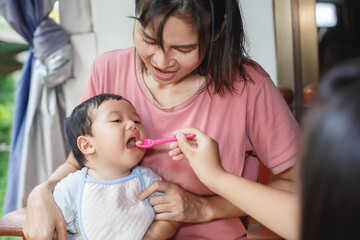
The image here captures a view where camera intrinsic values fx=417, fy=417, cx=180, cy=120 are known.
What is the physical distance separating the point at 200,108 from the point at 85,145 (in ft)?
1.30

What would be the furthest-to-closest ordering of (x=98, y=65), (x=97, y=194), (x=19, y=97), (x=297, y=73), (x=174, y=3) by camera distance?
(x=19, y=97), (x=297, y=73), (x=98, y=65), (x=97, y=194), (x=174, y=3)

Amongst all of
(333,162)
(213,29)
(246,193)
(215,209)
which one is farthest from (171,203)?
(333,162)

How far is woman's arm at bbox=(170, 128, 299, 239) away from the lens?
1035 millimetres

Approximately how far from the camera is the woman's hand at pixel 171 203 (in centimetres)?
126

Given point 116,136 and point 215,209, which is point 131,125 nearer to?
point 116,136

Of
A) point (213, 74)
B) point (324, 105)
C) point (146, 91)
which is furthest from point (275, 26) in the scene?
point (324, 105)

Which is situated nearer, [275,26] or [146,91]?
[146,91]

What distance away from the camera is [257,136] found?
4.58 ft

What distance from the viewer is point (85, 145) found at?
133cm

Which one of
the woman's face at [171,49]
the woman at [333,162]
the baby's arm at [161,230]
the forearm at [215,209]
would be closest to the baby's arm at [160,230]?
the baby's arm at [161,230]

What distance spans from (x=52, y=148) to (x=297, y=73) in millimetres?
1445

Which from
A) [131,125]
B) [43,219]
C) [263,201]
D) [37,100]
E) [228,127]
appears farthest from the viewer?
[37,100]

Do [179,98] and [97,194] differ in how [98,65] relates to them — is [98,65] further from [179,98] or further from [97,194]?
[97,194]

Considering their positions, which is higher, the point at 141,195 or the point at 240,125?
the point at 240,125
